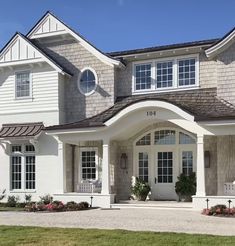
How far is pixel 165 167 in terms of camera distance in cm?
2292

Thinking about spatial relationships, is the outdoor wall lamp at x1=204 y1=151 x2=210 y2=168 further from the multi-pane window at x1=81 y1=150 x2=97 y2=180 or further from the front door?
the multi-pane window at x1=81 y1=150 x2=97 y2=180

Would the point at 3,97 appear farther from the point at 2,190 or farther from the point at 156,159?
the point at 156,159

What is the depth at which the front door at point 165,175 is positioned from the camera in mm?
22688

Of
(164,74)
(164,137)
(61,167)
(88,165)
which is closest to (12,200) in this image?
(61,167)

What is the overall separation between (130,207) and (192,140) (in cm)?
438

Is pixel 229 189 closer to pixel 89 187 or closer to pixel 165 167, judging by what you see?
pixel 165 167

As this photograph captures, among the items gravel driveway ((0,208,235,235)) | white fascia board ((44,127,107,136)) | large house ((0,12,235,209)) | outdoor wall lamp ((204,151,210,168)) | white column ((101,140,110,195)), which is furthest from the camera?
white fascia board ((44,127,107,136))

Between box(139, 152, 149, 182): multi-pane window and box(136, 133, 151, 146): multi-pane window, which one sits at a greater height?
box(136, 133, 151, 146): multi-pane window

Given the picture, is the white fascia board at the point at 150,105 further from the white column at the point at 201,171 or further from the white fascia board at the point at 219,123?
the white column at the point at 201,171

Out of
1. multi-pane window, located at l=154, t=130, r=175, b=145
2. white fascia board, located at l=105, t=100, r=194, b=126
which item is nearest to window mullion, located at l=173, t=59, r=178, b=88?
multi-pane window, located at l=154, t=130, r=175, b=145

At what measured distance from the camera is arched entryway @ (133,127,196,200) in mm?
22531

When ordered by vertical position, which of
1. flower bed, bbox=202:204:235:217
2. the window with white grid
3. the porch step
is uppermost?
the window with white grid

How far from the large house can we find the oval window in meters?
0.05

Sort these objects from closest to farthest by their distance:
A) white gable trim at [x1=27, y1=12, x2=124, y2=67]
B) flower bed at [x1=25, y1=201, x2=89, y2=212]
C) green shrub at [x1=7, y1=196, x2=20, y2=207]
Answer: flower bed at [x1=25, y1=201, x2=89, y2=212] < green shrub at [x1=7, y1=196, x2=20, y2=207] < white gable trim at [x1=27, y1=12, x2=124, y2=67]
